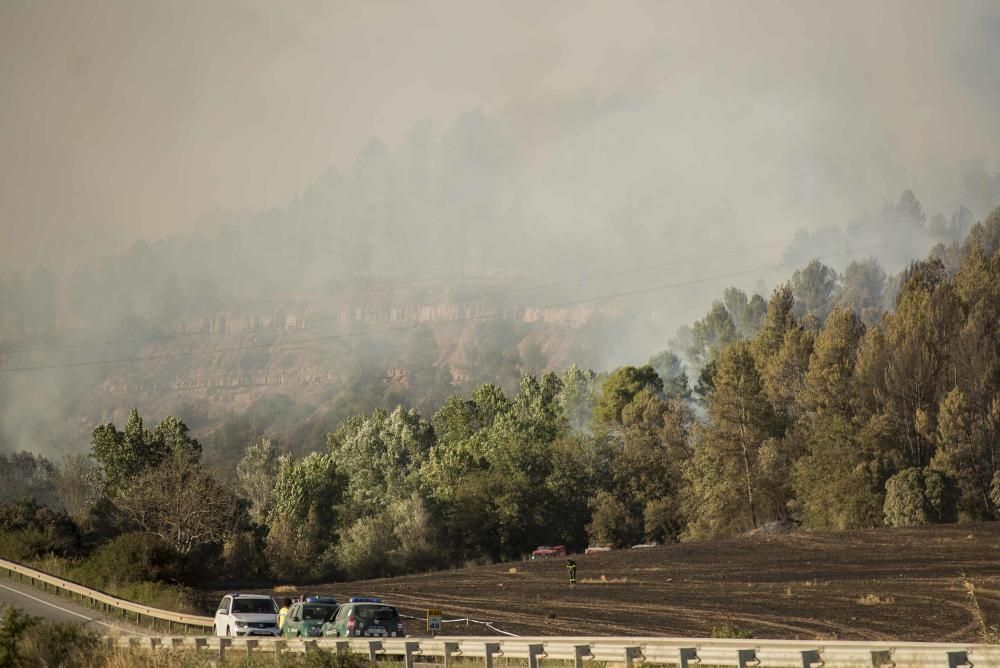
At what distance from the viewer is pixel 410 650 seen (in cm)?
2986

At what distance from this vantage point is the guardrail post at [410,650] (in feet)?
96.5

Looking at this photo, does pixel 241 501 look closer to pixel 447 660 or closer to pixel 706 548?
pixel 706 548

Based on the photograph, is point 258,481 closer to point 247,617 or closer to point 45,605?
point 45,605

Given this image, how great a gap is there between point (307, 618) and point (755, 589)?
91.4 ft

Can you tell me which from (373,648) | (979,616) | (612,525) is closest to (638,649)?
(373,648)

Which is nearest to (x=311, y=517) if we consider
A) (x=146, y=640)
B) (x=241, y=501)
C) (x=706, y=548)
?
(x=241, y=501)

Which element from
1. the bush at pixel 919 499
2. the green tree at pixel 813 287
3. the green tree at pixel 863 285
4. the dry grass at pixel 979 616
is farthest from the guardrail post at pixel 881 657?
the green tree at pixel 813 287

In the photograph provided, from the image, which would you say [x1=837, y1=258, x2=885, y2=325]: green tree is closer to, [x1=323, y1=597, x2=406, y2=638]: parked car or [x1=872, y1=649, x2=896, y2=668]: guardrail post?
[x1=323, y1=597, x2=406, y2=638]: parked car

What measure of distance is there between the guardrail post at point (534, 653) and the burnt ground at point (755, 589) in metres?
14.1

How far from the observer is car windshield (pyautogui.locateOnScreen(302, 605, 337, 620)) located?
40125mm

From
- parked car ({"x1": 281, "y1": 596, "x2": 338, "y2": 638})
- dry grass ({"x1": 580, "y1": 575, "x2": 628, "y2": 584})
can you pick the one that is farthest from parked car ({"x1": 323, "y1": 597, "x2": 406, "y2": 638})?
dry grass ({"x1": 580, "y1": 575, "x2": 628, "y2": 584})

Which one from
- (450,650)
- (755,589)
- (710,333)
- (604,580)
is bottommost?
(755,589)

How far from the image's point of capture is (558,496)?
119 metres

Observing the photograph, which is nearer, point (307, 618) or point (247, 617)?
point (307, 618)
